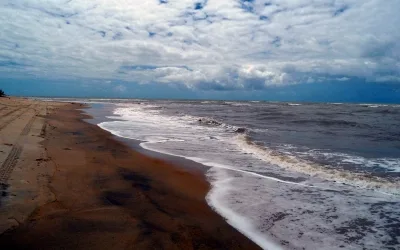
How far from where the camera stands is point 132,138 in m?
13.4

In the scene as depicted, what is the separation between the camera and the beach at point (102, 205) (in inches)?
150

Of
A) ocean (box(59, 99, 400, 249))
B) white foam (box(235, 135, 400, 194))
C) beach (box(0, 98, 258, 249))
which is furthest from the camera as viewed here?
white foam (box(235, 135, 400, 194))

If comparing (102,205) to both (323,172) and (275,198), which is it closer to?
(275,198)

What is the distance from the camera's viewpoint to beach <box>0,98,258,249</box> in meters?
3.81

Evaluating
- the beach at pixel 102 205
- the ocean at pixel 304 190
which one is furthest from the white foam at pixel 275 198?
the beach at pixel 102 205

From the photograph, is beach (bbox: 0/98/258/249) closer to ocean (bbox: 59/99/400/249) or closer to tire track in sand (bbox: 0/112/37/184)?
tire track in sand (bbox: 0/112/37/184)

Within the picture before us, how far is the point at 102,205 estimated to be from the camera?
495cm

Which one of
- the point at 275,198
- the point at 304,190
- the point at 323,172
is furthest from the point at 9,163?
the point at 323,172

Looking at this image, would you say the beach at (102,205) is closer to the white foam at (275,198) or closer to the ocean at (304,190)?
the white foam at (275,198)

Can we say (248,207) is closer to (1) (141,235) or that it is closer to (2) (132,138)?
(1) (141,235)

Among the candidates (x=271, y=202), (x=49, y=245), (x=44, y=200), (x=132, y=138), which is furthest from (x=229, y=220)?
(x=132, y=138)

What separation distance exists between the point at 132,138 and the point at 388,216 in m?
10.7

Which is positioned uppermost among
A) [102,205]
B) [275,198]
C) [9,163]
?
[9,163]

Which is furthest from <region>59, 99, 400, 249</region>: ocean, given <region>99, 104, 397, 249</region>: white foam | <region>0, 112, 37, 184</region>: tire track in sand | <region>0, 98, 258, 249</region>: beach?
<region>0, 112, 37, 184</region>: tire track in sand
